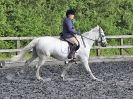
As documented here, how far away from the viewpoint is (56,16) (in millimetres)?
25203

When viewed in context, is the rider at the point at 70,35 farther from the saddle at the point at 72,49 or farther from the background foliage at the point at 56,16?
the background foliage at the point at 56,16

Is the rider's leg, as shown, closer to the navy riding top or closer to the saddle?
the saddle

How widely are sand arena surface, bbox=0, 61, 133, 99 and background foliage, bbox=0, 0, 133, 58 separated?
5971 millimetres

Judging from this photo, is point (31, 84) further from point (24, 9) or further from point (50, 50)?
point (24, 9)

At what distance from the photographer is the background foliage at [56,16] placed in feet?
78.2

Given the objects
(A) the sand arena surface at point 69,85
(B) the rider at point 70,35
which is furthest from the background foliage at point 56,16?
(B) the rider at point 70,35

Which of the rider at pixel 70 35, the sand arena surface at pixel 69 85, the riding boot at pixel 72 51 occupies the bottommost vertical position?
the sand arena surface at pixel 69 85

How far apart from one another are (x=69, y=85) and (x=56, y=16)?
1208cm

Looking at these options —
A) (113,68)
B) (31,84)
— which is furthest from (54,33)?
(31,84)

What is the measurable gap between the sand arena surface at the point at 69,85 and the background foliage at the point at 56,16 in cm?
597

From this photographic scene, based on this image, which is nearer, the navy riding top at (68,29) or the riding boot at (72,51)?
the navy riding top at (68,29)

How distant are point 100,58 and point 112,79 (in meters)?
7.66

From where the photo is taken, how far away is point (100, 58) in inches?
886

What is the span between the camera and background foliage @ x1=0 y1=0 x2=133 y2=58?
2384 centimetres
